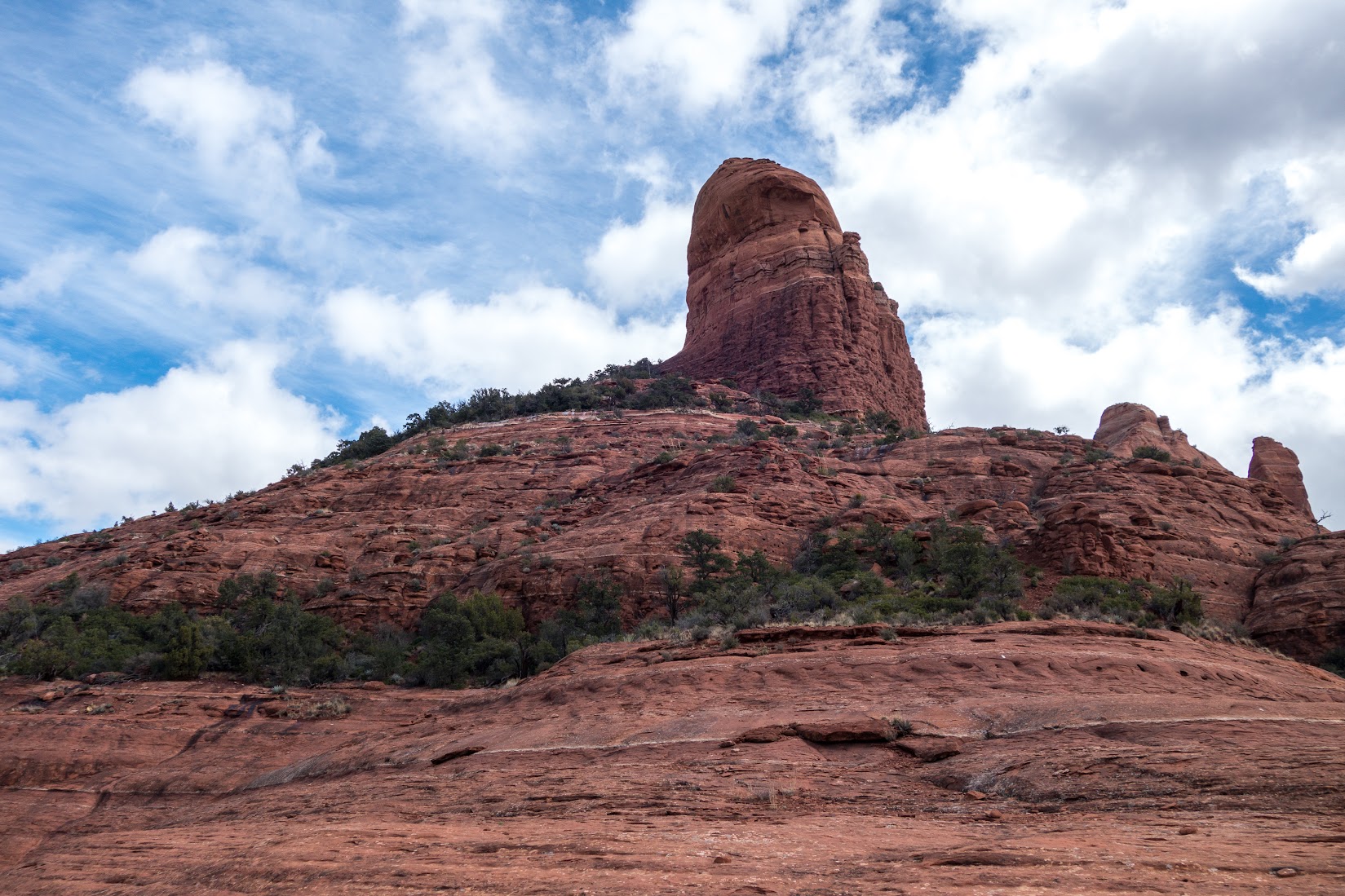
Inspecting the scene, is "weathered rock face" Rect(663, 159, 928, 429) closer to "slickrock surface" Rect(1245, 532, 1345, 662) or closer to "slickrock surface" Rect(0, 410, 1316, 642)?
"slickrock surface" Rect(0, 410, 1316, 642)

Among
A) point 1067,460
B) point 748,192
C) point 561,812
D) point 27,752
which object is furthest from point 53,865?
point 748,192

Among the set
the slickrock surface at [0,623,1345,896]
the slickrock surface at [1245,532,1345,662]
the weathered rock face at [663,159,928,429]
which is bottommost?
the slickrock surface at [0,623,1345,896]

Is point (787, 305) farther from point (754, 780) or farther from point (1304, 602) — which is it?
point (754, 780)

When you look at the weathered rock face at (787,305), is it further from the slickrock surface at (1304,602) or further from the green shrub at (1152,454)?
the slickrock surface at (1304,602)

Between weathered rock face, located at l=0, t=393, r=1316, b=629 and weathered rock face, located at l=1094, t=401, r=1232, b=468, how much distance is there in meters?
13.5

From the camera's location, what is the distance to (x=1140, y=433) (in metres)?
47.5

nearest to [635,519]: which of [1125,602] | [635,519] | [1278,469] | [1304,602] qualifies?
[635,519]

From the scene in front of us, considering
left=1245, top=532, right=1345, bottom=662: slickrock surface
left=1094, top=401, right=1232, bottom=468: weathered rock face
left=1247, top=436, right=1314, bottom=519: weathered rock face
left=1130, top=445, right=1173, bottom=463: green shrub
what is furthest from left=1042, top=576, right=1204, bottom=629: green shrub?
left=1247, top=436, right=1314, bottom=519: weathered rock face

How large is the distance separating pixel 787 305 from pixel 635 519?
1088 inches

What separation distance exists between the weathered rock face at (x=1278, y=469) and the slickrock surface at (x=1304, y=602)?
119 feet

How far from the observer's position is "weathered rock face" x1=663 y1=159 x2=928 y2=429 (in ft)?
165

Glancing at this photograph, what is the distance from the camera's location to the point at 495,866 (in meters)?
7.18

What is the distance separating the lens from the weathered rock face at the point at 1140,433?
45.4 m

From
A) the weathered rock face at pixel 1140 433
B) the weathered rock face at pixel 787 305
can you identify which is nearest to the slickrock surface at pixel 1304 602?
the weathered rock face at pixel 1140 433
